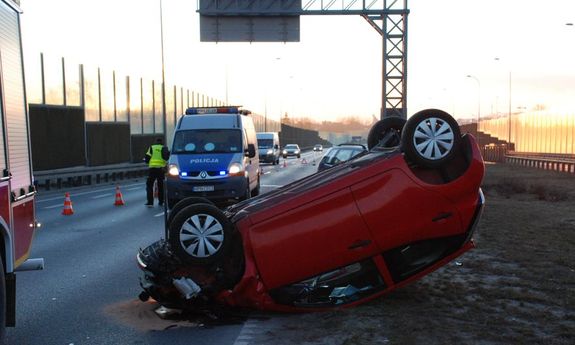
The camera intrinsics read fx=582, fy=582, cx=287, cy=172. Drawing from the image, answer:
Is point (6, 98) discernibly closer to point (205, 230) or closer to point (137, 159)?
point (205, 230)

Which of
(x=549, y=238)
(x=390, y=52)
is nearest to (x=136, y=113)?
(x=390, y=52)

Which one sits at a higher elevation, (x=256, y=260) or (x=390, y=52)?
(x=390, y=52)

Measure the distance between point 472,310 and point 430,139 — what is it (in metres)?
1.72

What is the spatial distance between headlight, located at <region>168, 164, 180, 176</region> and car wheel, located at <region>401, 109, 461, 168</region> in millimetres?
9251

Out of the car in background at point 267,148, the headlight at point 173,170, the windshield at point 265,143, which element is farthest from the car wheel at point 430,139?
A: the windshield at point 265,143

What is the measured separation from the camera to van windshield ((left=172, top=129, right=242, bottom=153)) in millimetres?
14656

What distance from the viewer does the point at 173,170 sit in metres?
14.0

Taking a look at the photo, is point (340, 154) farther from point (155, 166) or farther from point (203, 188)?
point (203, 188)

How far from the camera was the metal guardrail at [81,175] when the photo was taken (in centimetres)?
2380

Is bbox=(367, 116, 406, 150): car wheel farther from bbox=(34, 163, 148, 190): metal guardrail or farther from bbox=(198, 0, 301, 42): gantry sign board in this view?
bbox=(198, 0, 301, 42): gantry sign board

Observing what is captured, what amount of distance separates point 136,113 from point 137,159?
3638 millimetres

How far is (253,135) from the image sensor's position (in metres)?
17.8

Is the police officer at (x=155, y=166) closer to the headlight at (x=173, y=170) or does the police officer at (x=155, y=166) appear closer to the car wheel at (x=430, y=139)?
the headlight at (x=173, y=170)

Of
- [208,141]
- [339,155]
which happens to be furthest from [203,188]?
[339,155]
